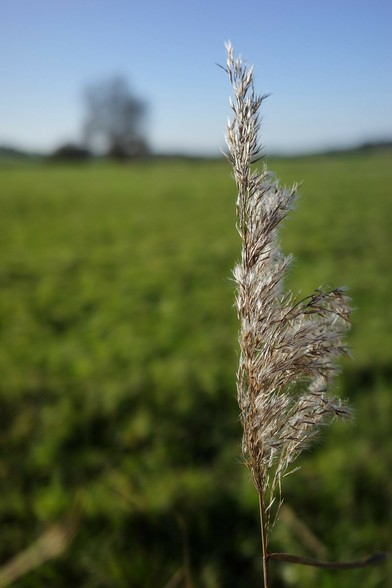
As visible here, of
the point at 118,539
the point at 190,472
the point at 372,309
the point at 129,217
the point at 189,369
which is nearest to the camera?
the point at 118,539

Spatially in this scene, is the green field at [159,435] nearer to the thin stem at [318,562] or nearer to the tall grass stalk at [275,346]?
the tall grass stalk at [275,346]

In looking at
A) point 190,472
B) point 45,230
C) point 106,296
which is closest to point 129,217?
point 45,230

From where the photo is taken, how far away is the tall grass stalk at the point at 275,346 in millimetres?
785

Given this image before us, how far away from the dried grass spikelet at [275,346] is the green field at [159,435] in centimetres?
8

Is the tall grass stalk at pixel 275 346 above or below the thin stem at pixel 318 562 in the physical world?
above

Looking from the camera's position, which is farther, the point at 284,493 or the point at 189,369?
the point at 189,369

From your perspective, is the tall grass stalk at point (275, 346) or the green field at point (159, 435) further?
the green field at point (159, 435)

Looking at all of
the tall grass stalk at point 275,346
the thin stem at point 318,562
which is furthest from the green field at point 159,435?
the thin stem at point 318,562

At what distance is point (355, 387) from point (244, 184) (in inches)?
188

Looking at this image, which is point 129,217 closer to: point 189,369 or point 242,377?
point 189,369

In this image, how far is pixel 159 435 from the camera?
4.41 m

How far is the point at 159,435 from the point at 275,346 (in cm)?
376

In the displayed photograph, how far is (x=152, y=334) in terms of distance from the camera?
6.73 metres

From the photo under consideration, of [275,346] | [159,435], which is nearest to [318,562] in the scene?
[275,346]
